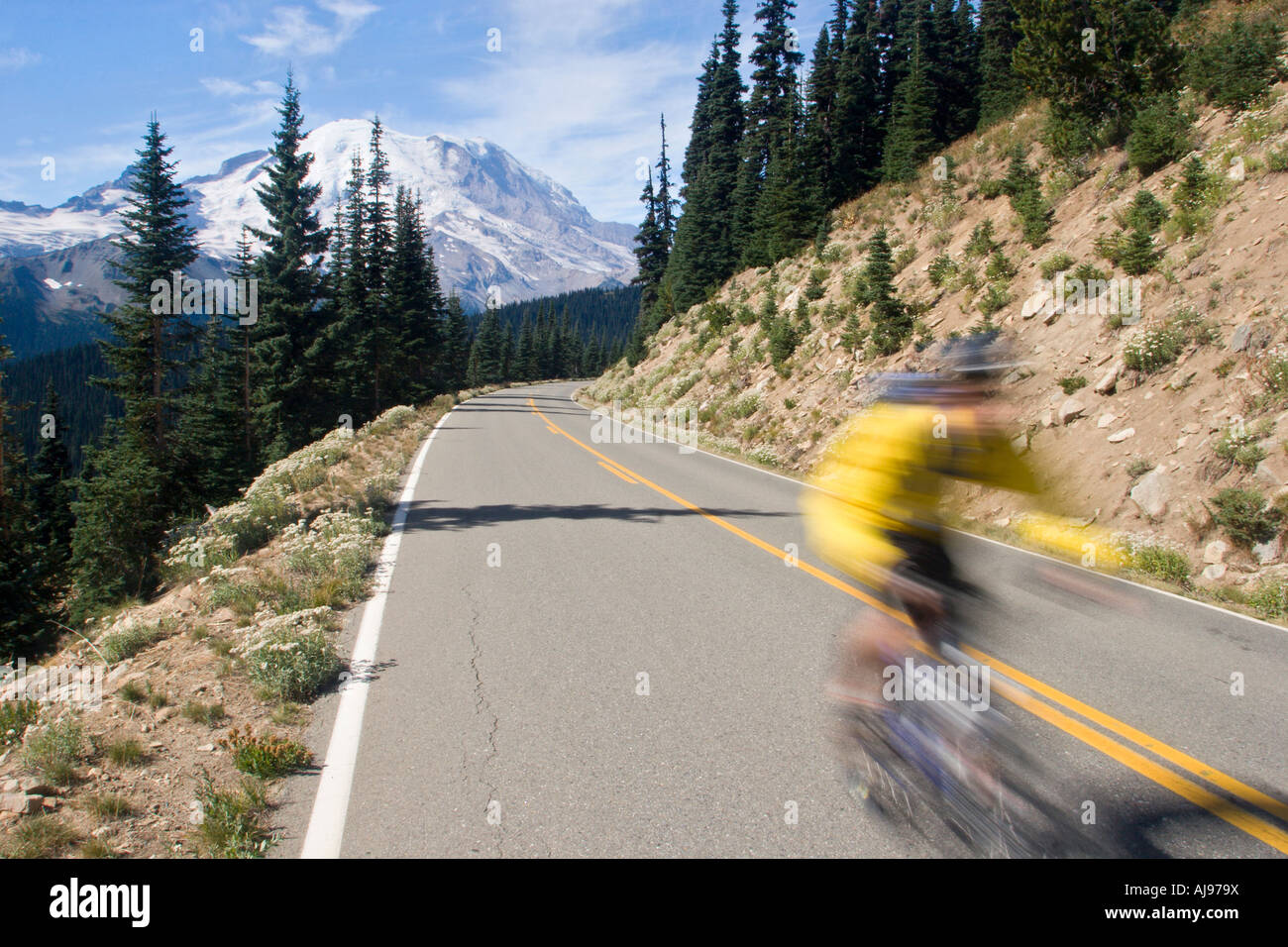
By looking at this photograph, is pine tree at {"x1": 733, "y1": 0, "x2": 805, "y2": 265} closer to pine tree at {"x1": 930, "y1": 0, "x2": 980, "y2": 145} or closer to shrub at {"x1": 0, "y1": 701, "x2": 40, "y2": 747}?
pine tree at {"x1": 930, "y1": 0, "x2": 980, "y2": 145}

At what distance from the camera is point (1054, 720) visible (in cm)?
399

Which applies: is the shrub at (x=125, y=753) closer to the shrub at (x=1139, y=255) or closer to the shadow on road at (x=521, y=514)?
the shadow on road at (x=521, y=514)

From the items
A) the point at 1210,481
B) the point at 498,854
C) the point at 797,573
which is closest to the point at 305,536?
the point at 797,573

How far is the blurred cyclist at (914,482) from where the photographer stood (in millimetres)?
3922

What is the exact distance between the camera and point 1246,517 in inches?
302

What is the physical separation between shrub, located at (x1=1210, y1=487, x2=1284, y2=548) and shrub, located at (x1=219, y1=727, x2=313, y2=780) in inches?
359

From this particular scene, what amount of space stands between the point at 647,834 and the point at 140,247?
43424 millimetres

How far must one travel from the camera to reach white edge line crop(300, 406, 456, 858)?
3025 millimetres

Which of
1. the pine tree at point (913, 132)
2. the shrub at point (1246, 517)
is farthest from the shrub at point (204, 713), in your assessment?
the pine tree at point (913, 132)

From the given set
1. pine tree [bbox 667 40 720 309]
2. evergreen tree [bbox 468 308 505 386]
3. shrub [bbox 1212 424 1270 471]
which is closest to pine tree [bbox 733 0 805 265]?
pine tree [bbox 667 40 720 309]

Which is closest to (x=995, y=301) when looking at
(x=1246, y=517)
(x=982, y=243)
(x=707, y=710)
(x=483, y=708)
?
(x=982, y=243)

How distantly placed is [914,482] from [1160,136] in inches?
601

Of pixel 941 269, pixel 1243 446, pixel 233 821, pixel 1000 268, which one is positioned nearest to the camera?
pixel 233 821

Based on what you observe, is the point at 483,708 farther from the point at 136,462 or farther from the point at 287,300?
the point at 287,300
